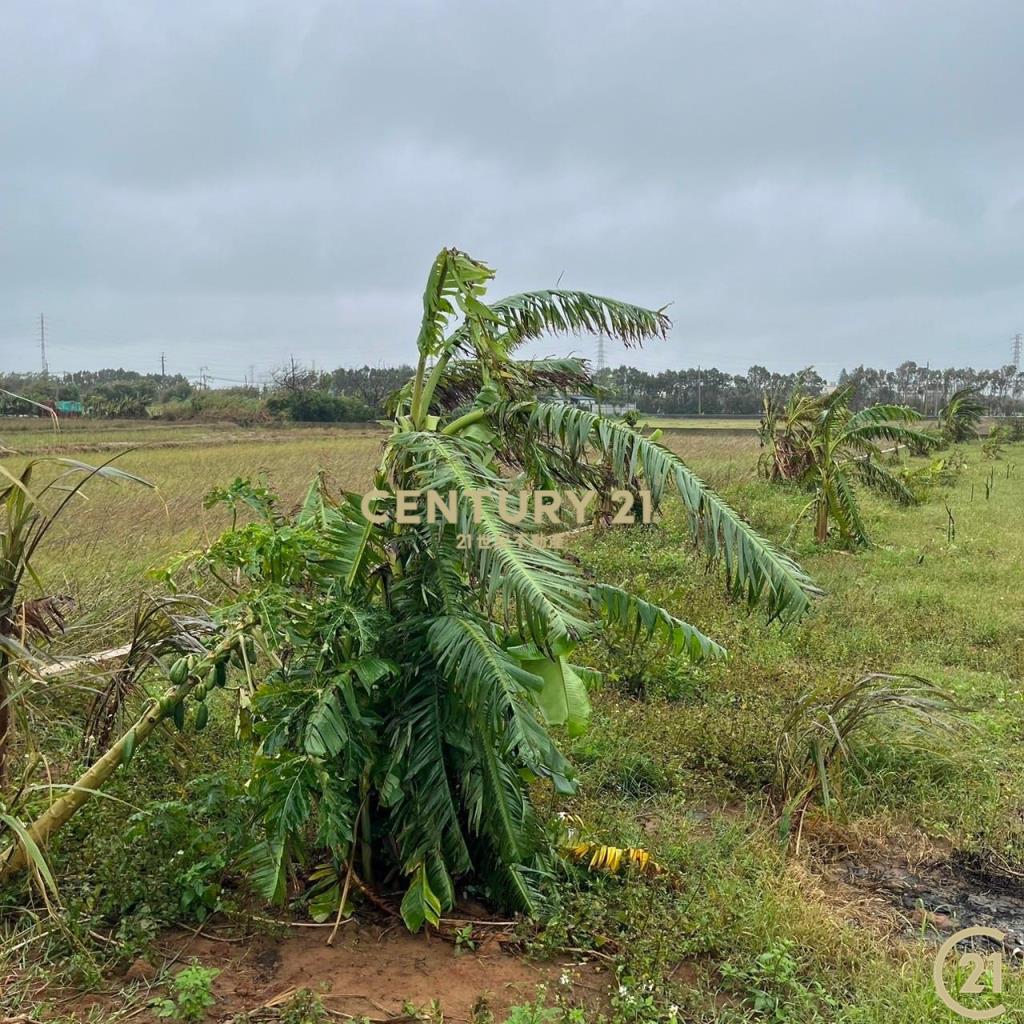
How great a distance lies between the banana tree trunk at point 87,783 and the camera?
90.4 inches

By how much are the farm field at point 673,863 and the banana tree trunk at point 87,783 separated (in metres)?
0.12

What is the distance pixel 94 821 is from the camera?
2.70 metres

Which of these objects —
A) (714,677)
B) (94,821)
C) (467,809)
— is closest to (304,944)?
(467,809)

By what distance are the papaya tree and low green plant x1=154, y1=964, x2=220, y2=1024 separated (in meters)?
0.25

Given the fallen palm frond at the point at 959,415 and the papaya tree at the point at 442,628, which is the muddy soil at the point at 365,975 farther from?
the fallen palm frond at the point at 959,415

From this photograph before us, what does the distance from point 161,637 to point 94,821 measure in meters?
0.65

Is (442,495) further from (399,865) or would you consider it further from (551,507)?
(399,865)

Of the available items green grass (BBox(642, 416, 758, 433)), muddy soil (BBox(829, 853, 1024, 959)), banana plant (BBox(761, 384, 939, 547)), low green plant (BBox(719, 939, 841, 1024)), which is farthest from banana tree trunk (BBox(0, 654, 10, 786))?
green grass (BBox(642, 416, 758, 433))

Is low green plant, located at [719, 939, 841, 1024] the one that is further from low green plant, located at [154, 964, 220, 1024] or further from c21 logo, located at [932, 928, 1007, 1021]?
low green plant, located at [154, 964, 220, 1024]

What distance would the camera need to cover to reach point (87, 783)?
2.31 m

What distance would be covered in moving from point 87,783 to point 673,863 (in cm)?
193

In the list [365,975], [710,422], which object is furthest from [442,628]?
[710,422]

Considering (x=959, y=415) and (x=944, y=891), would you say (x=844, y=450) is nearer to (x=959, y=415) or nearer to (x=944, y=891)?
(x=944, y=891)

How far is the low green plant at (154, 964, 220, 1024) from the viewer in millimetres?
2012
